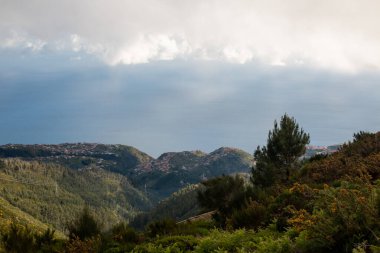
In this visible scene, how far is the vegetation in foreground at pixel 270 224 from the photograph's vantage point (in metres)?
7.07

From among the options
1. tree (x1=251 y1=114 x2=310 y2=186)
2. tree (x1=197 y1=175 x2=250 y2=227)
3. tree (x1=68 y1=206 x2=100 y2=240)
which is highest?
tree (x1=251 y1=114 x2=310 y2=186)

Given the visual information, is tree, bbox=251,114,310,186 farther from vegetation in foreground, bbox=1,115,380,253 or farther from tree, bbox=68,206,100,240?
tree, bbox=68,206,100,240

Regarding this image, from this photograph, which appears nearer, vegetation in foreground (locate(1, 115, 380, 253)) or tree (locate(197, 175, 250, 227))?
vegetation in foreground (locate(1, 115, 380, 253))

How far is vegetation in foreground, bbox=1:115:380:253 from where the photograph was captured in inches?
279

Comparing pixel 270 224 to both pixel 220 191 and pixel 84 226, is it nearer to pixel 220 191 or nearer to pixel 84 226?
pixel 84 226

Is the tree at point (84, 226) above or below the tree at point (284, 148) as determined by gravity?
below

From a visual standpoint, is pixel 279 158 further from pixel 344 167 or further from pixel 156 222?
pixel 156 222

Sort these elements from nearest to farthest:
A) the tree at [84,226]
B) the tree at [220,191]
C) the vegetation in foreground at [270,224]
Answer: the vegetation in foreground at [270,224]
the tree at [84,226]
the tree at [220,191]

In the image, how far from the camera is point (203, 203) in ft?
73.9

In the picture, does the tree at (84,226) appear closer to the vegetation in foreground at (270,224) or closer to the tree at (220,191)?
the vegetation in foreground at (270,224)

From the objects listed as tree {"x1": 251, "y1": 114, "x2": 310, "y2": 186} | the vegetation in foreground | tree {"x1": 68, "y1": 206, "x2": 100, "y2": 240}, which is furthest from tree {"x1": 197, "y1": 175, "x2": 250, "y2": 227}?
tree {"x1": 251, "y1": 114, "x2": 310, "y2": 186}

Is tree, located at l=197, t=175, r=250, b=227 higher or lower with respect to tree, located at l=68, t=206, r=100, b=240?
higher

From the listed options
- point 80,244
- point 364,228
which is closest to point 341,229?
point 364,228

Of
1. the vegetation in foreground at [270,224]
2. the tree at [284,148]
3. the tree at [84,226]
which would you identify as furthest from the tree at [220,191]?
the tree at [284,148]
